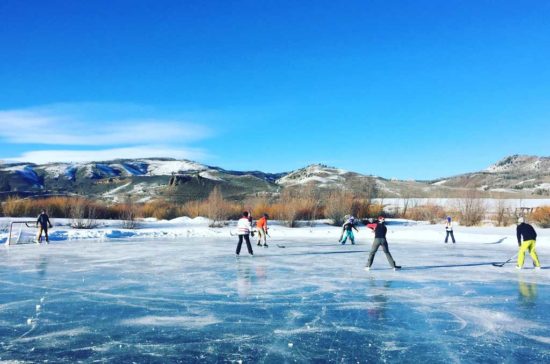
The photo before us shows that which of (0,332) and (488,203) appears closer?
(0,332)

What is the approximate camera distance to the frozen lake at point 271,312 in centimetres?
521

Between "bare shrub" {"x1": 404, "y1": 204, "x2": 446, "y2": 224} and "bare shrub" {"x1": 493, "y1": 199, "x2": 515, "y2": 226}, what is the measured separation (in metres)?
4.17

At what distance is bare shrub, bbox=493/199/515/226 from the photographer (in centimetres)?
2930

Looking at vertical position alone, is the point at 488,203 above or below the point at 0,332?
above

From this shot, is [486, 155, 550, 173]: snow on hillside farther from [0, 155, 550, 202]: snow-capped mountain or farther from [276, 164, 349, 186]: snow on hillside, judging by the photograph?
[276, 164, 349, 186]: snow on hillside

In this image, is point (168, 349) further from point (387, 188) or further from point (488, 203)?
point (387, 188)

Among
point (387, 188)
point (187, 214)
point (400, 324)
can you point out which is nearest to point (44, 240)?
point (187, 214)

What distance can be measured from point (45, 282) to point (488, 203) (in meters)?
29.1

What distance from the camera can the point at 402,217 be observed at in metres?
39.0

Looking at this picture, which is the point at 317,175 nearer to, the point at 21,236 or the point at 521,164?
the point at 521,164

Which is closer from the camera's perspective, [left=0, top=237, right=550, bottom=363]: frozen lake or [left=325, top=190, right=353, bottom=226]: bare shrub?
[left=0, top=237, right=550, bottom=363]: frozen lake

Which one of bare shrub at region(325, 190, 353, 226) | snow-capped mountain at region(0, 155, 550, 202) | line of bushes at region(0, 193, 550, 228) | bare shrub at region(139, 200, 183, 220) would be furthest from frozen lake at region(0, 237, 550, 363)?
snow-capped mountain at region(0, 155, 550, 202)

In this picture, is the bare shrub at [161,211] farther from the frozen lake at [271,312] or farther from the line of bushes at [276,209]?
the frozen lake at [271,312]

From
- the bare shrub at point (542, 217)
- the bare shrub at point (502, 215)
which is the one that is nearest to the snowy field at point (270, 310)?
the bare shrub at point (542, 217)
